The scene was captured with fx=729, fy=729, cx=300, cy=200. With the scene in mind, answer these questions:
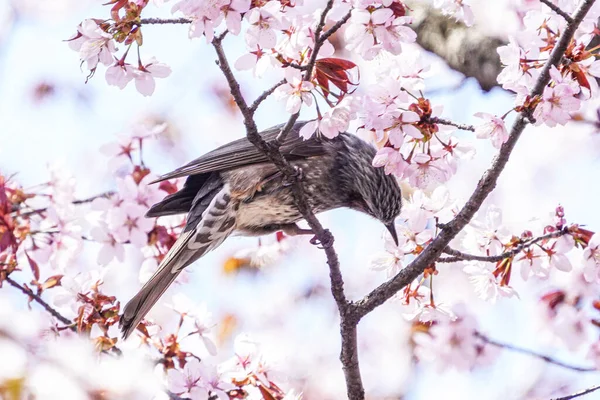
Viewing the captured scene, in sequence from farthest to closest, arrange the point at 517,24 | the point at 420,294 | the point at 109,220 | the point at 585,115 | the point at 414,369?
1. the point at 414,369
2. the point at 517,24
3. the point at 585,115
4. the point at 109,220
5. the point at 420,294

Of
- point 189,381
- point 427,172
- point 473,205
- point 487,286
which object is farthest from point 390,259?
point 189,381

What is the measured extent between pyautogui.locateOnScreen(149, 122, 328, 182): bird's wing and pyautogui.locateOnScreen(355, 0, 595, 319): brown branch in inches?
44.7

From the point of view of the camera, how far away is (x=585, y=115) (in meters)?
3.66

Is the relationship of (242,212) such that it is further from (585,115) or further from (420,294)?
(585,115)

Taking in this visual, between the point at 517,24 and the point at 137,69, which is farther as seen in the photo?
the point at 517,24

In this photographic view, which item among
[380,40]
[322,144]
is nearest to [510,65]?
[380,40]

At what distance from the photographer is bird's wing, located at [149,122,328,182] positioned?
376 centimetres

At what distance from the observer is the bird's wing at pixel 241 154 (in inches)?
148

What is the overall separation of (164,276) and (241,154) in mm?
744

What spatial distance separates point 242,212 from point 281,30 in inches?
71.8

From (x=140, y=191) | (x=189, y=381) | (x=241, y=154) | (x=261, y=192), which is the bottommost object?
(x=189, y=381)

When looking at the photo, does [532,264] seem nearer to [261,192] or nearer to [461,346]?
[461,346]

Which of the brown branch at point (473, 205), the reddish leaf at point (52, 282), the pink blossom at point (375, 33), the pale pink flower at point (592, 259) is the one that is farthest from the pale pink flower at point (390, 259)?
the reddish leaf at point (52, 282)

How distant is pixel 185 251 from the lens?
11.8ft
